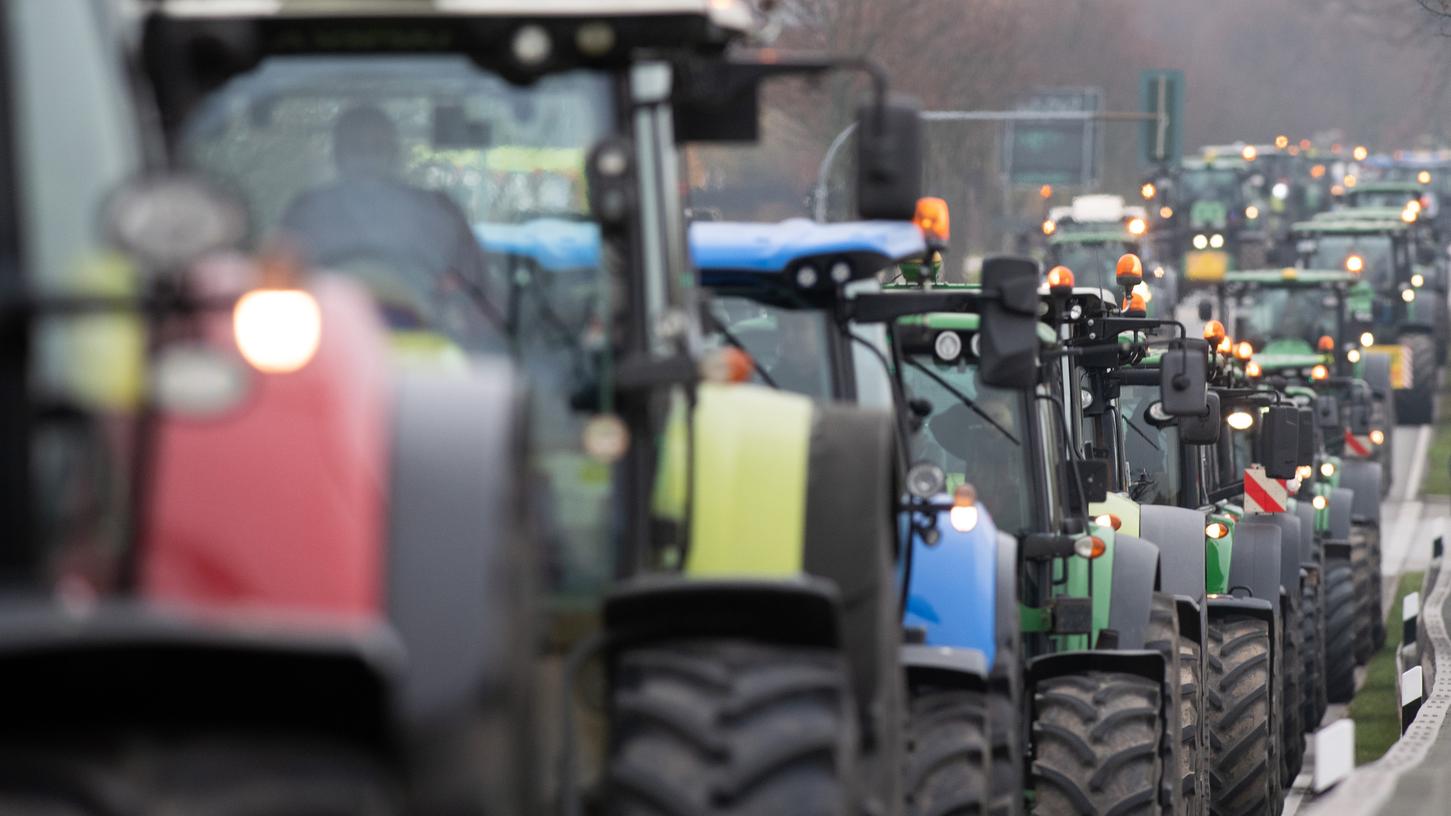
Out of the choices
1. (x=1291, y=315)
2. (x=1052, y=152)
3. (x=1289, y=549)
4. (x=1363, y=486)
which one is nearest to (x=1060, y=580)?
(x=1289, y=549)

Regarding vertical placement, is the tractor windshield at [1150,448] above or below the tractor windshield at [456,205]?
below

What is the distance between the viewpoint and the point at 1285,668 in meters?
18.8

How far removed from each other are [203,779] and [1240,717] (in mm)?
11997

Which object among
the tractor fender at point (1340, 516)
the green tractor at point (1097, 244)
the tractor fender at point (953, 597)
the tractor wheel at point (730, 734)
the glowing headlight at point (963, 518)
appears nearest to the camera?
the tractor wheel at point (730, 734)

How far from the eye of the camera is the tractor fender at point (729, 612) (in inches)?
233

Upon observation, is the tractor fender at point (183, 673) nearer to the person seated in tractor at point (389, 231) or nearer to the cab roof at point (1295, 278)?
the person seated in tractor at point (389, 231)

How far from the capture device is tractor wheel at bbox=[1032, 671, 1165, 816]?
436 inches

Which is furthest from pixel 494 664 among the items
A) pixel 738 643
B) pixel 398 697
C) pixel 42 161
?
pixel 738 643

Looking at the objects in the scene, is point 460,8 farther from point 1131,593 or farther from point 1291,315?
point 1291,315

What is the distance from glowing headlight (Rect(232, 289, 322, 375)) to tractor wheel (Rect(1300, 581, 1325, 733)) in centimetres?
1660

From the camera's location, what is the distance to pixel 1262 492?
19766mm

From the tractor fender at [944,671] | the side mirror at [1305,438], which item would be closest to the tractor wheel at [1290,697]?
the side mirror at [1305,438]

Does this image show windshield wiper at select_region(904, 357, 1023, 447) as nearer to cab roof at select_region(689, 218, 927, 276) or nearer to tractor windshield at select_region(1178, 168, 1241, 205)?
cab roof at select_region(689, 218, 927, 276)

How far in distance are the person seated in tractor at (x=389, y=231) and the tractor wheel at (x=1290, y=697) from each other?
42.0 ft
